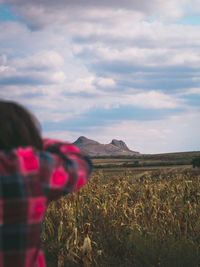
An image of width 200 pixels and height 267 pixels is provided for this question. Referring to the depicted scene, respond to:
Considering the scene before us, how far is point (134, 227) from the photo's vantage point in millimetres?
4652

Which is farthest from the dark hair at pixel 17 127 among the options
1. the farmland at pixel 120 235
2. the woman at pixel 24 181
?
the farmland at pixel 120 235

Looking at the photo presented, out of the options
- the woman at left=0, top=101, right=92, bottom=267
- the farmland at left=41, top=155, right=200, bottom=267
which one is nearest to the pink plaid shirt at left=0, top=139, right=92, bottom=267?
the woman at left=0, top=101, right=92, bottom=267

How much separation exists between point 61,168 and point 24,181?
6.7 inches

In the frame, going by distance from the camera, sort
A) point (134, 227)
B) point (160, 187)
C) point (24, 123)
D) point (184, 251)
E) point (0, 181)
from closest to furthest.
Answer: point (0, 181)
point (24, 123)
point (184, 251)
point (134, 227)
point (160, 187)

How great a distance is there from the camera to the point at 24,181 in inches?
48.7

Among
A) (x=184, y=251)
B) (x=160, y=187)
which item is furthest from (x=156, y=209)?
(x=160, y=187)

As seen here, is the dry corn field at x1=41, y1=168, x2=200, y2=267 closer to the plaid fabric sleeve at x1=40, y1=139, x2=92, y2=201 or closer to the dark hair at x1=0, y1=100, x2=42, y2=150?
the plaid fabric sleeve at x1=40, y1=139, x2=92, y2=201

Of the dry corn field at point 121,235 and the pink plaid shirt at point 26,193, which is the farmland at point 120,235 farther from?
the pink plaid shirt at point 26,193

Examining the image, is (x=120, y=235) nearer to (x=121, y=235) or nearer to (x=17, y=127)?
(x=121, y=235)

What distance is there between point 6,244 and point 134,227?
3.58 m

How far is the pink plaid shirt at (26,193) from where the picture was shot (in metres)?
1.22

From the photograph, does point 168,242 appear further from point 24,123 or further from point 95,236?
point 24,123

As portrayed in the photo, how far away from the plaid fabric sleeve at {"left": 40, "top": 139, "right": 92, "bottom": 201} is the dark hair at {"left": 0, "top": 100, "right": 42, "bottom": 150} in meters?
0.08

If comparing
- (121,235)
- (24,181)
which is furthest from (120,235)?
(24,181)
